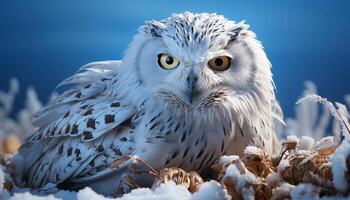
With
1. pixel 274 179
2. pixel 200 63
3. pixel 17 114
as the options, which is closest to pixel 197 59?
pixel 200 63

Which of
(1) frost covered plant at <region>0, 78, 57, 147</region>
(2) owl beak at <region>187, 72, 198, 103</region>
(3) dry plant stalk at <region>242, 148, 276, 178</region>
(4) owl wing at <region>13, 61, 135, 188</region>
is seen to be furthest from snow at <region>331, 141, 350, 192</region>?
(1) frost covered plant at <region>0, 78, 57, 147</region>

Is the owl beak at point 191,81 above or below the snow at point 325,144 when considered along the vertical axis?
above

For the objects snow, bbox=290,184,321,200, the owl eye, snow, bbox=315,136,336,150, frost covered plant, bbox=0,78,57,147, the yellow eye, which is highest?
the owl eye

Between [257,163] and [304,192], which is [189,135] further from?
[304,192]

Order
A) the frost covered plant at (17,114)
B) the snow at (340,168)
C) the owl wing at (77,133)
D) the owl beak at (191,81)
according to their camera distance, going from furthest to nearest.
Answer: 1. the frost covered plant at (17,114)
2. the owl wing at (77,133)
3. the owl beak at (191,81)
4. the snow at (340,168)

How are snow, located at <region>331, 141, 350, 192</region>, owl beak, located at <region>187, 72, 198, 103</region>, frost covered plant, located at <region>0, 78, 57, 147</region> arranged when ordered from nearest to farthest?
1. snow, located at <region>331, 141, 350, 192</region>
2. owl beak, located at <region>187, 72, 198, 103</region>
3. frost covered plant, located at <region>0, 78, 57, 147</region>

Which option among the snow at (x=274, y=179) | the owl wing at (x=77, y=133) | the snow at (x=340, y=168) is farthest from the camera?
the owl wing at (x=77, y=133)

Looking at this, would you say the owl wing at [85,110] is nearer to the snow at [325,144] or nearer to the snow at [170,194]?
the snow at [170,194]

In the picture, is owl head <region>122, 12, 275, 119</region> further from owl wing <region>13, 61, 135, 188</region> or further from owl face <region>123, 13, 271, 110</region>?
owl wing <region>13, 61, 135, 188</region>

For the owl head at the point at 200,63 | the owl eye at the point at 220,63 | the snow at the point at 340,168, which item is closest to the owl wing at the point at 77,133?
the owl head at the point at 200,63
